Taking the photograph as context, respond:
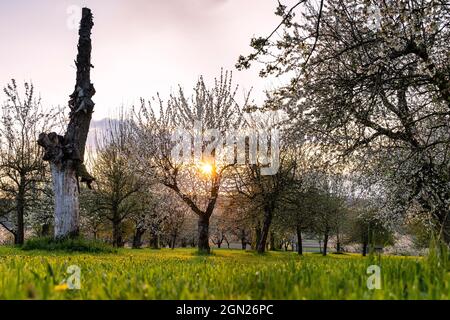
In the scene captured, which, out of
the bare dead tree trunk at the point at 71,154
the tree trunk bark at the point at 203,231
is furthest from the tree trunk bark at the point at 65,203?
the tree trunk bark at the point at 203,231

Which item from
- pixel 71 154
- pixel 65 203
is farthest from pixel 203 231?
pixel 71 154

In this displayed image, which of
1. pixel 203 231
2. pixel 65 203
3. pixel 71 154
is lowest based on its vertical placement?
pixel 203 231

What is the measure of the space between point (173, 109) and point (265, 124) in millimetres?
8743

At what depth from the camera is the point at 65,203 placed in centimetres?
1691

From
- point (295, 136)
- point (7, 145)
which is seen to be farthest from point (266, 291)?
point (7, 145)

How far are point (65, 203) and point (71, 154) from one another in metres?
2.10

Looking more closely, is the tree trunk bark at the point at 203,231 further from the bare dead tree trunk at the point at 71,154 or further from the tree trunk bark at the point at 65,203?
the tree trunk bark at the point at 65,203

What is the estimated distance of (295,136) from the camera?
1380 centimetres

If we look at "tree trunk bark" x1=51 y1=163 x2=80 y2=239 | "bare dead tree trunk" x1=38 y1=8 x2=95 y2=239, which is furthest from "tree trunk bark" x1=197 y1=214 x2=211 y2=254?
"tree trunk bark" x1=51 y1=163 x2=80 y2=239

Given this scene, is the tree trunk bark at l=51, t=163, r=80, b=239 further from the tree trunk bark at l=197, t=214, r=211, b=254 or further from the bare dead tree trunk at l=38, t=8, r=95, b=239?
the tree trunk bark at l=197, t=214, r=211, b=254

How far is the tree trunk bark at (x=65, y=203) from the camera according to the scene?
55.2 feet

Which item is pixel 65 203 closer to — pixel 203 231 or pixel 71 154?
pixel 71 154

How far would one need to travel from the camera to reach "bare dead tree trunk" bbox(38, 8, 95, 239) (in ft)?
55.4

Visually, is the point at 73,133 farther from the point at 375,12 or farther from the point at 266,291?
the point at 266,291
